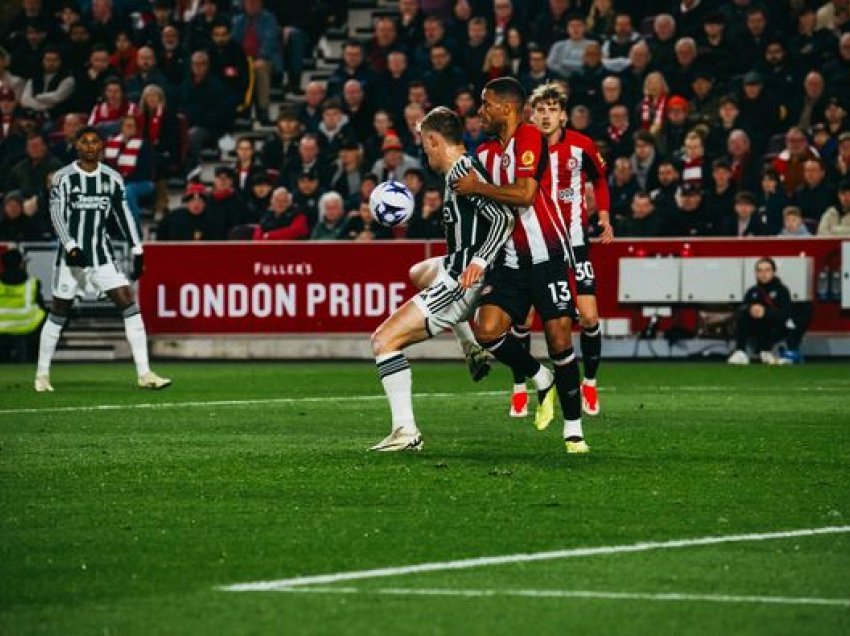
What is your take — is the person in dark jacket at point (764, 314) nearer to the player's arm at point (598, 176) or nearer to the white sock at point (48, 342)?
the player's arm at point (598, 176)

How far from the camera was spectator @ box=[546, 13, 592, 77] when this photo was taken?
27.8 meters

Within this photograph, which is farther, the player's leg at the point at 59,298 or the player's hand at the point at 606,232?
the player's leg at the point at 59,298

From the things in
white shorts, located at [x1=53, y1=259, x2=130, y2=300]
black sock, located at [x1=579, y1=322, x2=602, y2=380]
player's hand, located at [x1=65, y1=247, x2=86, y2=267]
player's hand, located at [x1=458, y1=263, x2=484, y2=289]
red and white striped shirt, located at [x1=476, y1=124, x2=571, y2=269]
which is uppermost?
red and white striped shirt, located at [x1=476, y1=124, x2=571, y2=269]

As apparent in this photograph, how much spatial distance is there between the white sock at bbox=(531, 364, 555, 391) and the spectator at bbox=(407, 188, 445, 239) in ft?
38.5

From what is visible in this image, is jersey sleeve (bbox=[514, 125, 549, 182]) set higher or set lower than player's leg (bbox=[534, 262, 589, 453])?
higher

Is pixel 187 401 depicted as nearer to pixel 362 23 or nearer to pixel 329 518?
pixel 329 518

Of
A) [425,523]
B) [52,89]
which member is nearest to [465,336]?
[425,523]

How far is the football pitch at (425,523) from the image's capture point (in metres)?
7.15

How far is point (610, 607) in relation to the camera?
23.6ft

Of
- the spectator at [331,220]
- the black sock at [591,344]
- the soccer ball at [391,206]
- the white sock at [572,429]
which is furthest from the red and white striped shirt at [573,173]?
the spectator at [331,220]

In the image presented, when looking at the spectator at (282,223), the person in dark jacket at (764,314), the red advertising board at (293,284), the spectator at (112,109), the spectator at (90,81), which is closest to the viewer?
the person in dark jacket at (764,314)

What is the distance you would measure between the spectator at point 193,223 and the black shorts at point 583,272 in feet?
38.9

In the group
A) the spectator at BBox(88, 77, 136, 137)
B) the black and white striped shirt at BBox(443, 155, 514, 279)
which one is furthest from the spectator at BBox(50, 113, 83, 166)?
the black and white striped shirt at BBox(443, 155, 514, 279)

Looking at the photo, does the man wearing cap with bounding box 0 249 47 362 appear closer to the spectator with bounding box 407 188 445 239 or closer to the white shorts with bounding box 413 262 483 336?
the spectator with bounding box 407 188 445 239
